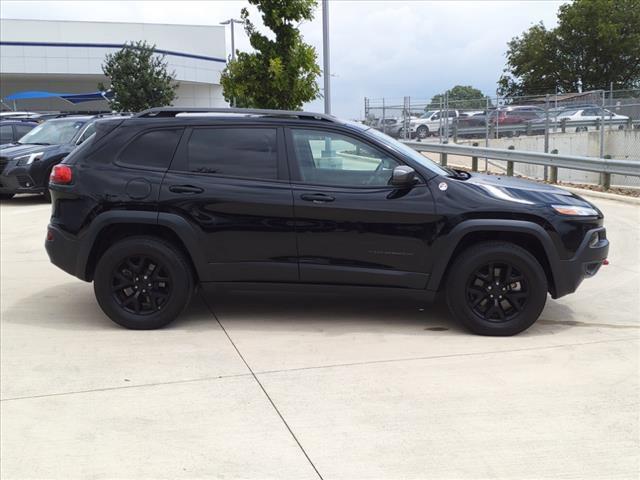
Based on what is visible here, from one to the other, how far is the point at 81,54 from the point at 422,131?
31295mm

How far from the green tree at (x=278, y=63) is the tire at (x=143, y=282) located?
33.1 ft

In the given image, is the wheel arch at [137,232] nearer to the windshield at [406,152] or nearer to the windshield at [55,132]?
the windshield at [406,152]

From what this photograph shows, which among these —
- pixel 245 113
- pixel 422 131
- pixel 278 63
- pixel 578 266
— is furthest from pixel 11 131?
pixel 422 131

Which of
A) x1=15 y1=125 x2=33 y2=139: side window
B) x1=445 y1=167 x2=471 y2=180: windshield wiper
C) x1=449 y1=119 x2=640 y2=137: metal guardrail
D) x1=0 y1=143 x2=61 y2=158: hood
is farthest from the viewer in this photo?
x1=449 y1=119 x2=640 y2=137: metal guardrail

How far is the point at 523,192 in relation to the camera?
523cm

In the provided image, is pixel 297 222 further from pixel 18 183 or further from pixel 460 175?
pixel 18 183

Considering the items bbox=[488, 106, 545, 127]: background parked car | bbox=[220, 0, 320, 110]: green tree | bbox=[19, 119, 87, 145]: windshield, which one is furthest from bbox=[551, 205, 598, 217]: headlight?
bbox=[488, 106, 545, 127]: background parked car

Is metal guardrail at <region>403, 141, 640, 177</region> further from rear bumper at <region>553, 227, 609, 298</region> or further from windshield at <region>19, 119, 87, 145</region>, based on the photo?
windshield at <region>19, 119, 87, 145</region>

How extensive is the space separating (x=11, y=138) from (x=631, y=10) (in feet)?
160

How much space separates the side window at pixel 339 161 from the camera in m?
5.25

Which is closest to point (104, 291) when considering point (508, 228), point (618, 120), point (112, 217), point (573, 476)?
point (112, 217)

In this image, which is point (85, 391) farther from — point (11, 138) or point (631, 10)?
point (631, 10)

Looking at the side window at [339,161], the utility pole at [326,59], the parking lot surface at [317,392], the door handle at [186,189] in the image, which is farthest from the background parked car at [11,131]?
the side window at [339,161]

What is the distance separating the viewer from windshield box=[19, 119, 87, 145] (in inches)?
545
